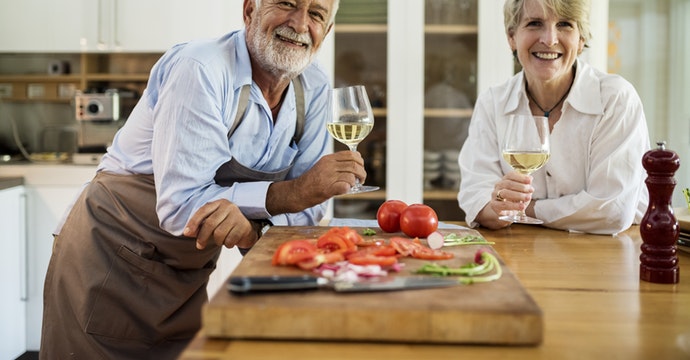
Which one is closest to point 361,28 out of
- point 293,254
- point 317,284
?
point 293,254

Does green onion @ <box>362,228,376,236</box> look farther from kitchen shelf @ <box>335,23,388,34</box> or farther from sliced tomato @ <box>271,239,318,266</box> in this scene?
kitchen shelf @ <box>335,23,388,34</box>

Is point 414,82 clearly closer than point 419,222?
No

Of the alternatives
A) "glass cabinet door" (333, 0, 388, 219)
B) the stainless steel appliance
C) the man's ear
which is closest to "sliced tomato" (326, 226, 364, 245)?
the man's ear

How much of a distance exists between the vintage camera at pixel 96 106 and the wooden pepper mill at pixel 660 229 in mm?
2984

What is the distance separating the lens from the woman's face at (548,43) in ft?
6.19

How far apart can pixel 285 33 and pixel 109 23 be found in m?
2.03

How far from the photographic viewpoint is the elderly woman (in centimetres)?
176

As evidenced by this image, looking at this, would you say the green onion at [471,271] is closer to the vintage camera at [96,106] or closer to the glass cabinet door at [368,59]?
the glass cabinet door at [368,59]

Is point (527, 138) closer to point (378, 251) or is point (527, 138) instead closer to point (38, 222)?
point (378, 251)

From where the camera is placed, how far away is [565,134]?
1889mm

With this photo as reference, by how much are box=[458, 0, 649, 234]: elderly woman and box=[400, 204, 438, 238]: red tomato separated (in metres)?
0.27

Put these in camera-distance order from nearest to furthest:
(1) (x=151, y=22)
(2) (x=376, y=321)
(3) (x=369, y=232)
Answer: (2) (x=376, y=321), (3) (x=369, y=232), (1) (x=151, y=22)

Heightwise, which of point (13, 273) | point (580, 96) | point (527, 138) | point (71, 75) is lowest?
point (13, 273)

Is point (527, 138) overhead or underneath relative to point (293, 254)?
overhead
